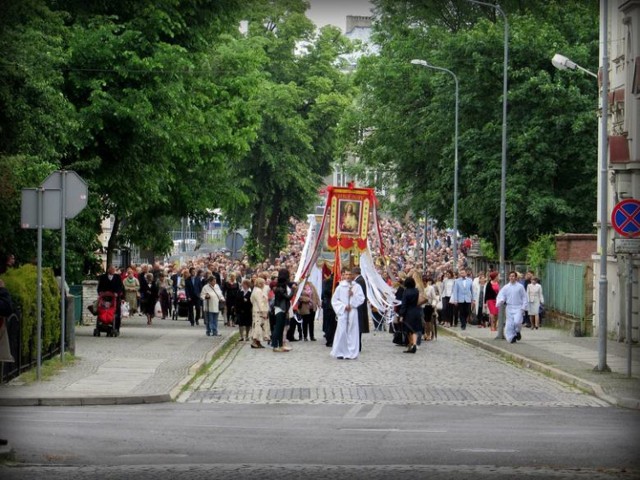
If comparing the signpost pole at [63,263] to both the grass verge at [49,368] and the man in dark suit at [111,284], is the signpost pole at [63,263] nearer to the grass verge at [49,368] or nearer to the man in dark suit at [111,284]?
the grass verge at [49,368]

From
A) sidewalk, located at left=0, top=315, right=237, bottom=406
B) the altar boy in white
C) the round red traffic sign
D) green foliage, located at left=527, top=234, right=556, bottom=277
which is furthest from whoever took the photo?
green foliage, located at left=527, top=234, right=556, bottom=277

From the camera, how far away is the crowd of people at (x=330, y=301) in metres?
33.0

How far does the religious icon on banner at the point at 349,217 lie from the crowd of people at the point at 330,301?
0.76 m

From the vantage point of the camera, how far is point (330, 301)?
34312 millimetres

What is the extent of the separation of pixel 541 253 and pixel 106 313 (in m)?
18.3

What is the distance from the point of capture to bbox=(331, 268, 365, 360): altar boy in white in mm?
30531

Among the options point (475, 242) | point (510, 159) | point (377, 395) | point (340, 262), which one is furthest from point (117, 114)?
point (475, 242)

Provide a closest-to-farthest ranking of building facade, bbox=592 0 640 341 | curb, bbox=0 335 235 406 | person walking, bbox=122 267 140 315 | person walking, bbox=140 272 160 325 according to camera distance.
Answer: curb, bbox=0 335 235 406 < building facade, bbox=592 0 640 341 < person walking, bbox=122 267 140 315 < person walking, bbox=140 272 160 325

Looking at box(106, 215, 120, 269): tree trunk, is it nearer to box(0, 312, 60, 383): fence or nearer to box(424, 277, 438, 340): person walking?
box(424, 277, 438, 340): person walking

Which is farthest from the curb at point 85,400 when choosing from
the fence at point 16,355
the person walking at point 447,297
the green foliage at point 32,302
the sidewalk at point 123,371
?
the person walking at point 447,297

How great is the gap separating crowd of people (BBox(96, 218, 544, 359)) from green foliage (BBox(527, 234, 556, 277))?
1651 millimetres

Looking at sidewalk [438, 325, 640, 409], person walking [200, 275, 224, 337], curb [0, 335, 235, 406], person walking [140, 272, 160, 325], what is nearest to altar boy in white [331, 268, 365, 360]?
sidewalk [438, 325, 640, 409]

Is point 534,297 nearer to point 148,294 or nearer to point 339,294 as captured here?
point 148,294

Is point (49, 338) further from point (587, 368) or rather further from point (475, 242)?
point (475, 242)
